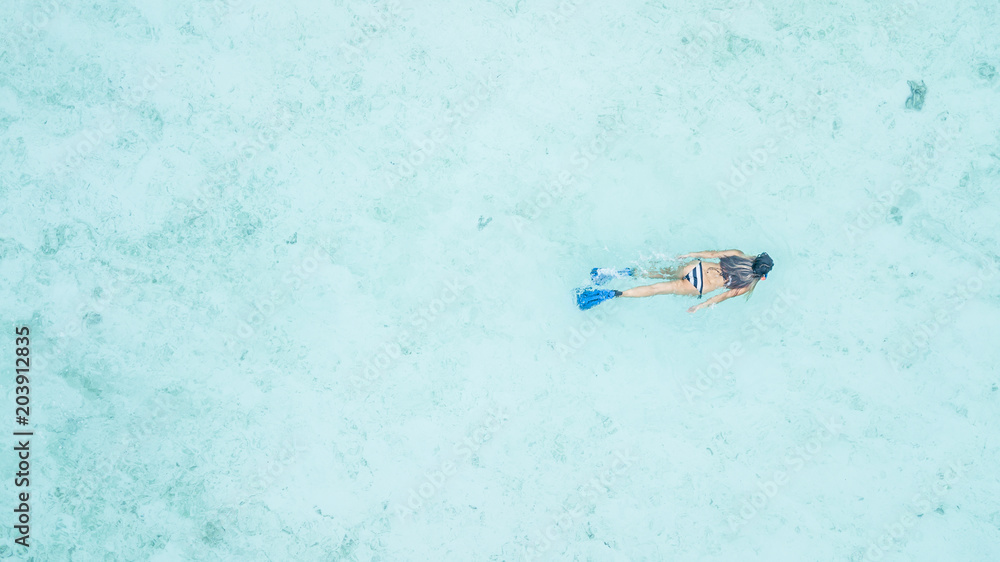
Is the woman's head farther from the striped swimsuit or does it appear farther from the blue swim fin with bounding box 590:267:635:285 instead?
the blue swim fin with bounding box 590:267:635:285

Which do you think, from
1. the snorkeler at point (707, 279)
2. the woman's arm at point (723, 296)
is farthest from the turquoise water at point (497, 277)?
the woman's arm at point (723, 296)

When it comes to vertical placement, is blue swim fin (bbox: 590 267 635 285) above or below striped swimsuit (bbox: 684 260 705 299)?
below

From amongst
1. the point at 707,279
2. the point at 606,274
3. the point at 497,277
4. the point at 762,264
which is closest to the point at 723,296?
the point at 707,279

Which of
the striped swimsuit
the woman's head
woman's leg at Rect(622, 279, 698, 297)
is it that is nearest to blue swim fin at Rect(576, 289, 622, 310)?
woman's leg at Rect(622, 279, 698, 297)

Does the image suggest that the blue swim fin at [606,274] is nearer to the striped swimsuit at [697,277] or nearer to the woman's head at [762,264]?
the striped swimsuit at [697,277]

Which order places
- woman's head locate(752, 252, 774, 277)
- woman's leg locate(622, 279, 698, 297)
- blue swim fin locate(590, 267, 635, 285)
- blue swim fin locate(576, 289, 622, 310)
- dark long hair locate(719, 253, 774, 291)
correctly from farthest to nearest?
blue swim fin locate(590, 267, 635, 285) < blue swim fin locate(576, 289, 622, 310) < woman's leg locate(622, 279, 698, 297) < dark long hair locate(719, 253, 774, 291) < woman's head locate(752, 252, 774, 277)

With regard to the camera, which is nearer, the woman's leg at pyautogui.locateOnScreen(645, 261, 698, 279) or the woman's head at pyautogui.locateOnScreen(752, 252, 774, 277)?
the woman's head at pyautogui.locateOnScreen(752, 252, 774, 277)

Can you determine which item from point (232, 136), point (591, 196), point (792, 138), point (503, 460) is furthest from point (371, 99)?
point (792, 138)
